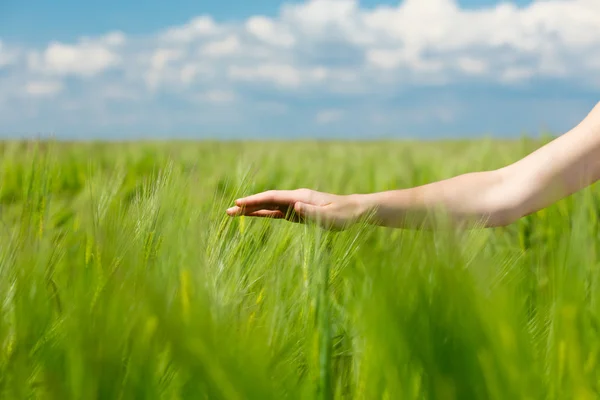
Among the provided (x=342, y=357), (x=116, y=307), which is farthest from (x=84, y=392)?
(x=342, y=357)

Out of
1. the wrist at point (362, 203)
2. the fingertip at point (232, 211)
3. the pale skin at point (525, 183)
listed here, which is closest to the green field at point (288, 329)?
the fingertip at point (232, 211)

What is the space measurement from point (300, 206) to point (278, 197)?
0.05 m

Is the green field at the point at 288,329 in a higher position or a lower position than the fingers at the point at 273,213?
lower

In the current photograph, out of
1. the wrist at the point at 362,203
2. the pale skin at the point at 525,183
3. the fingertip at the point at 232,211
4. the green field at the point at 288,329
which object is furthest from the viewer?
the pale skin at the point at 525,183

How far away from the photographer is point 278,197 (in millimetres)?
894

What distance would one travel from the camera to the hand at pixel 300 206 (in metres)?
0.86

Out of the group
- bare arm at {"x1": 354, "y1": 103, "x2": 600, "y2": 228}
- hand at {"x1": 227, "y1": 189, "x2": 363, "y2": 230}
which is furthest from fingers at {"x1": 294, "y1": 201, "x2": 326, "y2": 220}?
bare arm at {"x1": 354, "y1": 103, "x2": 600, "y2": 228}

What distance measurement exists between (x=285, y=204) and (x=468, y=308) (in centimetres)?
49

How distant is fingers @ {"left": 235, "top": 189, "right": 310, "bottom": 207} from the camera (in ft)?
2.83

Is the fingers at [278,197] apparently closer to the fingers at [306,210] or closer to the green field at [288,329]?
the fingers at [306,210]

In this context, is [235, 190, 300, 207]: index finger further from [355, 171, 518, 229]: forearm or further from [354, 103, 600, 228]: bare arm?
[354, 103, 600, 228]: bare arm

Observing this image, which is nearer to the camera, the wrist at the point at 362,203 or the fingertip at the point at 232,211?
the fingertip at the point at 232,211

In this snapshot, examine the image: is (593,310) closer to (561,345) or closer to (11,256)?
(561,345)

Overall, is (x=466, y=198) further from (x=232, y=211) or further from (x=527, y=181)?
(x=232, y=211)
